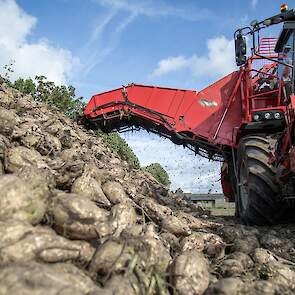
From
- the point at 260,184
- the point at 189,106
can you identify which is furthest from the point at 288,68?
the point at 189,106

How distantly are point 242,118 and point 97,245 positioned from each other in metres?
5.54

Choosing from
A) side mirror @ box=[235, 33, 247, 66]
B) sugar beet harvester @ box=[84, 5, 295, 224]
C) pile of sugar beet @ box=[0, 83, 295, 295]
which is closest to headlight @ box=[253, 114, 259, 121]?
sugar beet harvester @ box=[84, 5, 295, 224]

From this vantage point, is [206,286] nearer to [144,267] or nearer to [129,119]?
[144,267]

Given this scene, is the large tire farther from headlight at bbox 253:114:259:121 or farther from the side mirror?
the side mirror

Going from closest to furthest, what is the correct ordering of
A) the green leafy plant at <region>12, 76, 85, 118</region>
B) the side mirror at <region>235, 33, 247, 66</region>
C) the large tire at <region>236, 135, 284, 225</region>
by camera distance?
the large tire at <region>236, 135, 284, 225</region>
the side mirror at <region>235, 33, 247, 66</region>
the green leafy plant at <region>12, 76, 85, 118</region>

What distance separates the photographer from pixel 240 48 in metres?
7.16

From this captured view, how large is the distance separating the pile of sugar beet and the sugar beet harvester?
1732mm

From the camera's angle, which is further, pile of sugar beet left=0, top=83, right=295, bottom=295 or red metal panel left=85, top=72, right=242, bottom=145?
red metal panel left=85, top=72, right=242, bottom=145

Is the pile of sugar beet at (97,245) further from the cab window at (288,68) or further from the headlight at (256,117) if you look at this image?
the cab window at (288,68)

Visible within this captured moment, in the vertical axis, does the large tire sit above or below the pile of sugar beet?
above

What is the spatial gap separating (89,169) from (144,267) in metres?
1.65

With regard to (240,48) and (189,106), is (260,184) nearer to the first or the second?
(240,48)

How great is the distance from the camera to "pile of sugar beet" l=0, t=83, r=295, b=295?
8.91ft

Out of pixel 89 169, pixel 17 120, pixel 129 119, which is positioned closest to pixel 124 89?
pixel 129 119
